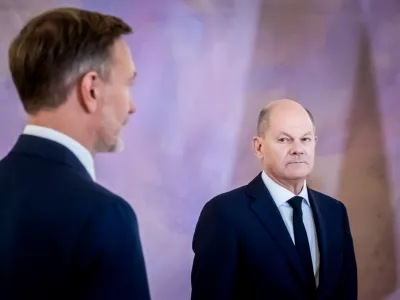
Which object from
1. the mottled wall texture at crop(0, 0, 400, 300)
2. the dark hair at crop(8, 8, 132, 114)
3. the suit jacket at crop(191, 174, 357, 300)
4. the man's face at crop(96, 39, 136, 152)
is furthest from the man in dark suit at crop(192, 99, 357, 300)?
the dark hair at crop(8, 8, 132, 114)

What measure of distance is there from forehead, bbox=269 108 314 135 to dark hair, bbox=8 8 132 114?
3.27 ft

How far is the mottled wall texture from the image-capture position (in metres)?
2.15

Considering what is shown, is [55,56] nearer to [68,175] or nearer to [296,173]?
[68,175]

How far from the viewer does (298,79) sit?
227 centimetres

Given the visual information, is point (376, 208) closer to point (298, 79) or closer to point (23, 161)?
point (298, 79)

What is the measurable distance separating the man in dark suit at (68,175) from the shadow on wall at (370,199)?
1509 mm

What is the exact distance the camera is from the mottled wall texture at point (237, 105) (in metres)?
2.15

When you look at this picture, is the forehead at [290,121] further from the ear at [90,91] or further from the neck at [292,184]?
the ear at [90,91]

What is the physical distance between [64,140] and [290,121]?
1067 millimetres

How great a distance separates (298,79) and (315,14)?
27cm

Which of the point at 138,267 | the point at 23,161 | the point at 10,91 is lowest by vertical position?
the point at 138,267

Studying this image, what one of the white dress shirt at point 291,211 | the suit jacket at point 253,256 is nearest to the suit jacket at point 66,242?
the suit jacket at point 253,256

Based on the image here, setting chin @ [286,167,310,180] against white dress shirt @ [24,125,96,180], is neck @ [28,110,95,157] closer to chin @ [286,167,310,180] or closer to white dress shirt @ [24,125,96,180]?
white dress shirt @ [24,125,96,180]

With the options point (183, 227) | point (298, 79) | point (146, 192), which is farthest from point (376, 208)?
point (146, 192)
